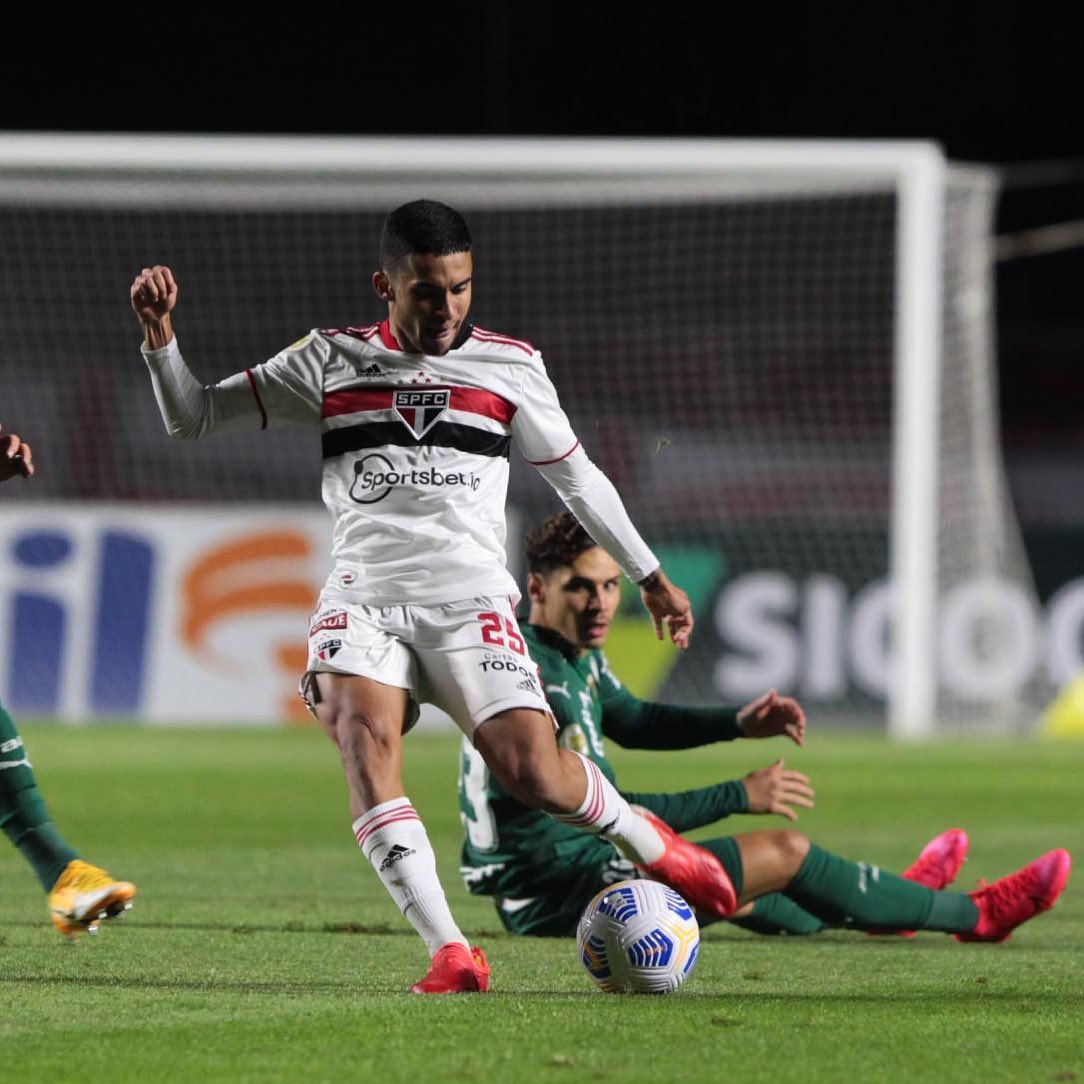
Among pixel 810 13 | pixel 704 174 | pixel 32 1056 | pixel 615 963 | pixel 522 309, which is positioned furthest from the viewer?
pixel 810 13

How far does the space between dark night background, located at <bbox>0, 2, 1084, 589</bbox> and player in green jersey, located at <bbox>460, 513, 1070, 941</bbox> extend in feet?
71.9

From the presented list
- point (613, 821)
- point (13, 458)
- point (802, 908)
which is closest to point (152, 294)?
point (13, 458)

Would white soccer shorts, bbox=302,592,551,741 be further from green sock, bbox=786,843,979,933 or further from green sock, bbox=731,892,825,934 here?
green sock, bbox=731,892,825,934

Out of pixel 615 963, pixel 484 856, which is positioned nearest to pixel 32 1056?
pixel 615 963

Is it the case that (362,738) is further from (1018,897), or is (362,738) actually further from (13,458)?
(1018,897)

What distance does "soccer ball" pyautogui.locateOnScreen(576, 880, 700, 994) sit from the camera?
4605mm

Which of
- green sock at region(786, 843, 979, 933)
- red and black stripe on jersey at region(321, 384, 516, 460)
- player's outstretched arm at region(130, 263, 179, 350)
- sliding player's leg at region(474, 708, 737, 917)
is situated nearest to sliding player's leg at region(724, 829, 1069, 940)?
green sock at region(786, 843, 979, 933)

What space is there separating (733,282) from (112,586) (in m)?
5.61

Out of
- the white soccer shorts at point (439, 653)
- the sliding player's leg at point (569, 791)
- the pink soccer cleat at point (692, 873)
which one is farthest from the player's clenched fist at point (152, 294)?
the pink soccer cleat at point (692, 873)

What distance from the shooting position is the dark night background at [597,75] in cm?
2741

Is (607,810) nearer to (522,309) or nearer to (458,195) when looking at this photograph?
(458,195)

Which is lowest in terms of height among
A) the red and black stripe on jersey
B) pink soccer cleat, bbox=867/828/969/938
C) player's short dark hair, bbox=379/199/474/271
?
pink soccer cleat, bbox=867/828/969/938

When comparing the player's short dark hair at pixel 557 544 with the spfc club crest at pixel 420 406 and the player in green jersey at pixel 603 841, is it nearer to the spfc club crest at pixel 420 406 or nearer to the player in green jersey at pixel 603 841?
the player in green jersey at pixel 603 841

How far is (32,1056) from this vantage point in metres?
3.67
